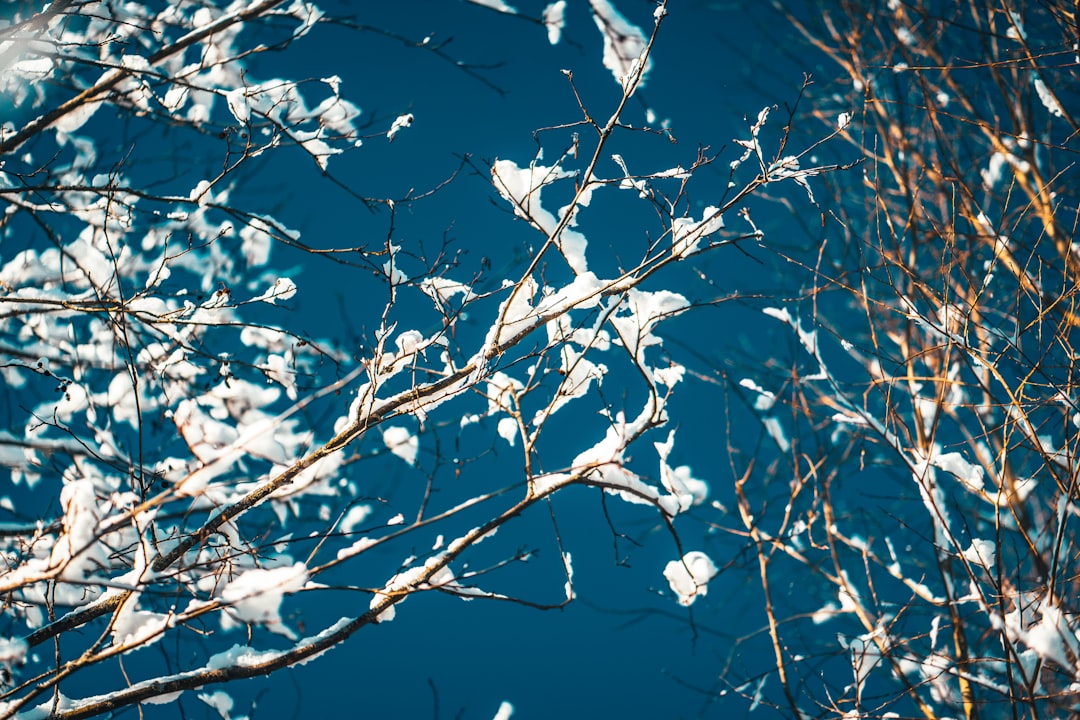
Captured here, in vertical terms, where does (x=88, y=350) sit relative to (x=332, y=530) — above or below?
above

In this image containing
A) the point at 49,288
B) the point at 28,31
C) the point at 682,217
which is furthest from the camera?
the point at 49,288

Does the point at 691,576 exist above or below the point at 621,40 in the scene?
below

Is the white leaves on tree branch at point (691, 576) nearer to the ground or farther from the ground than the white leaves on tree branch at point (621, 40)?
nearer to the ground

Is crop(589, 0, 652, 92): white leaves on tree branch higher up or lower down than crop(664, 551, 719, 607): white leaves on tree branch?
higher up

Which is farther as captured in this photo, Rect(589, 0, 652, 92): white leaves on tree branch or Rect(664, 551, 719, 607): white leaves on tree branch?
Rect(664, 551, 719, 607): white leaves on tree branch

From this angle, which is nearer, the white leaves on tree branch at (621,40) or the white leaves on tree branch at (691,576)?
the white leaves on tree branch at (621,40)

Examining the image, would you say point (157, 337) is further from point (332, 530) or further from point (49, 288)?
point (332, 530)

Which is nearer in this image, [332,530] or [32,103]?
[332,530]

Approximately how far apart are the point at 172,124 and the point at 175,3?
532 millimetres

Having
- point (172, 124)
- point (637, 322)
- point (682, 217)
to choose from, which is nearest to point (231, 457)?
point (637, 322)

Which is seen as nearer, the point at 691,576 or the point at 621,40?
the point at 621,40

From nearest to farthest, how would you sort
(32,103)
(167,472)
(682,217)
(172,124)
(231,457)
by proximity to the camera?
(231,457) < (682,217) < (167,472) < (172,124) < (32,103)

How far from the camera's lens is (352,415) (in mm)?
1889

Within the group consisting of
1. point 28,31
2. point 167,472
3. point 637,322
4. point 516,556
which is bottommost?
point 516,556
